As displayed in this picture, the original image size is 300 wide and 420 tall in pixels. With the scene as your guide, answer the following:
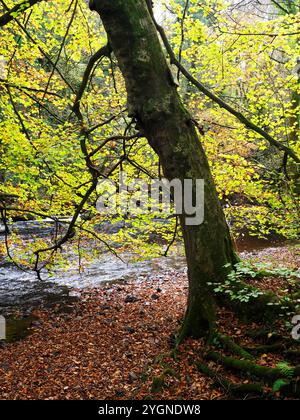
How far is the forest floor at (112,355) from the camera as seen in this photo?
3969 mm

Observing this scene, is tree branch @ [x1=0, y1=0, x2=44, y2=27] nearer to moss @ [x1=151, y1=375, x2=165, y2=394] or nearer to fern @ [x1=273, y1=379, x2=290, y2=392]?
moss @ [x1=151, y1=375, x2=165, y2=394]

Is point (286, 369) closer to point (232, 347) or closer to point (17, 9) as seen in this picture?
point (232, 347)

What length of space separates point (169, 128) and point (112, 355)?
3.70 m

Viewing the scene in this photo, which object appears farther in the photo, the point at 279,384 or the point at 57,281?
the point at 57,281

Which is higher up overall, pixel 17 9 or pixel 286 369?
pixel 17 9

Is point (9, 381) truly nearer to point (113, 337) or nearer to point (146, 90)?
point (113, 337)

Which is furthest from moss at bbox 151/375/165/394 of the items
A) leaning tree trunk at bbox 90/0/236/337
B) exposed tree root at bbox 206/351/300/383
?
leaning tree trunk at bbox 90/0/236/337

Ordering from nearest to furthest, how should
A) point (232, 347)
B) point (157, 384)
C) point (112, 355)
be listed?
point (232, 347) → point (157, 384) → point (112, 355)

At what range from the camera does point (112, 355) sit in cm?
541

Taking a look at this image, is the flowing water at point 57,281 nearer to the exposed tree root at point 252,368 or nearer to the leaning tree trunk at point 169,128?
the leaning tree trunk at point 169,128

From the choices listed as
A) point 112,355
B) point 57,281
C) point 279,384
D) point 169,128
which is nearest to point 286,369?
point 279,384

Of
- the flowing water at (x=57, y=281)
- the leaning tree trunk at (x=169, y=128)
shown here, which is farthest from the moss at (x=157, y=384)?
the flowing water at (x=57, y=281)

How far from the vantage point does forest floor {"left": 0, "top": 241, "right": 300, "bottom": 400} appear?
13.0 ft
